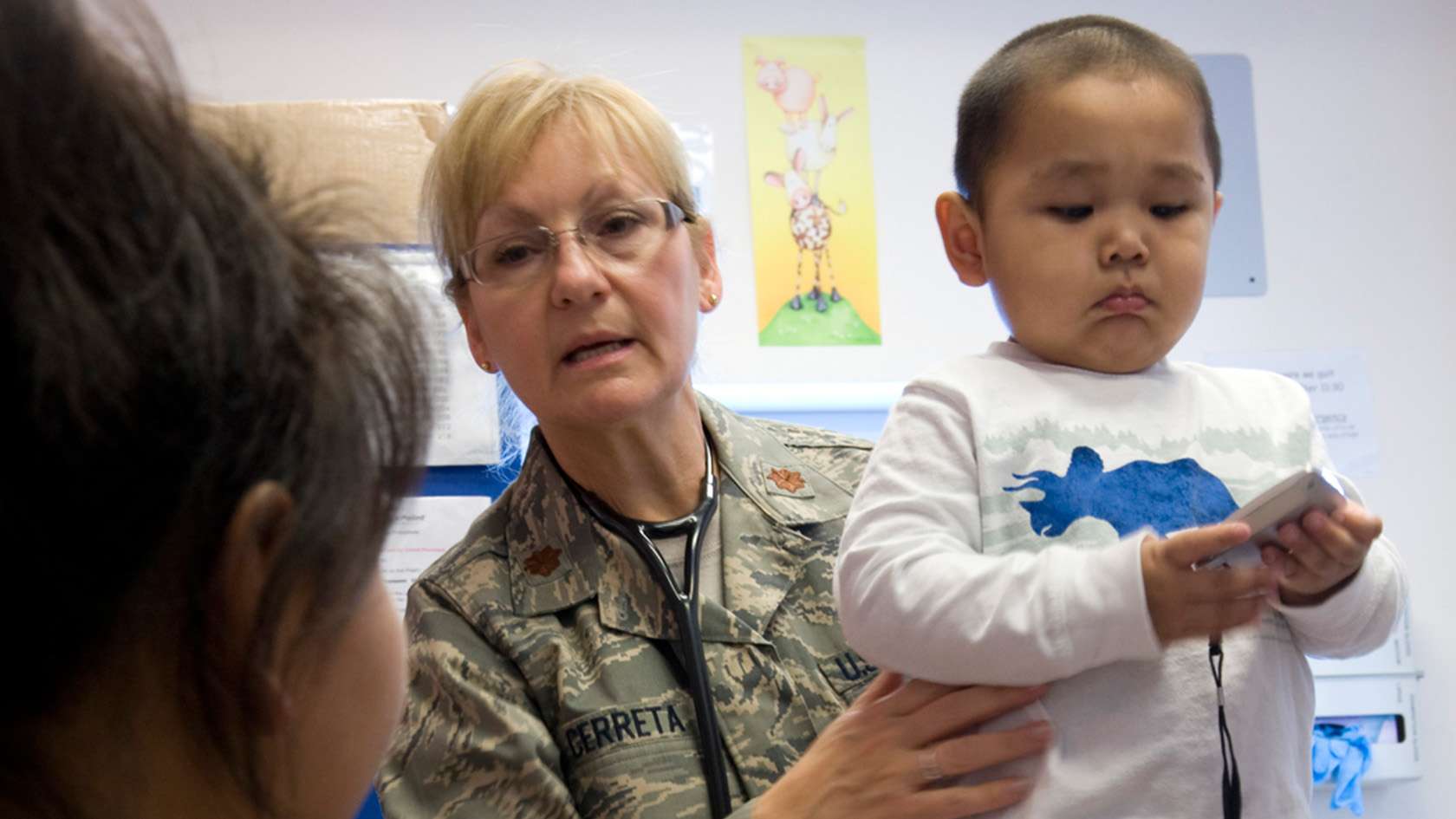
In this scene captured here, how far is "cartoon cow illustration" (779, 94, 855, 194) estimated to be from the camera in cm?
297

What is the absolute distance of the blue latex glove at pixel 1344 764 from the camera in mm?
2908

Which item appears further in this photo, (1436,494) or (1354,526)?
(1436,494)

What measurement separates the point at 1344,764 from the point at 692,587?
2083mm

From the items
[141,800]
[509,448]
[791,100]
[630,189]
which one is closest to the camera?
[141,800]

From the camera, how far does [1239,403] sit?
121 cm

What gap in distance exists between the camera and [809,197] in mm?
2961

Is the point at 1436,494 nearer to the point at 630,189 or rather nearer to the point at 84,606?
the point at 630,189

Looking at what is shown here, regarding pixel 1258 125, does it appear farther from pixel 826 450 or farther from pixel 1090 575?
pixel 1090 575

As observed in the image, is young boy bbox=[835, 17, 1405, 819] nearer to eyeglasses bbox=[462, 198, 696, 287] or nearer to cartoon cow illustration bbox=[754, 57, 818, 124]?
eyeglasses bbox=[462, 198, 696, 287]

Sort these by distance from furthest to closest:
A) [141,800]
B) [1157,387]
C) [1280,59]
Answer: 1. [1280,59]
2. [1157,387]
3. [141,800]

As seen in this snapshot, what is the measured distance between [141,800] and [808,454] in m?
1.19

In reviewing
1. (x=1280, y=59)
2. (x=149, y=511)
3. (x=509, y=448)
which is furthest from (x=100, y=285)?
(x=1280, y=59)

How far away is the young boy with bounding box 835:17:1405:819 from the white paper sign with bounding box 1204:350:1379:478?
204cm

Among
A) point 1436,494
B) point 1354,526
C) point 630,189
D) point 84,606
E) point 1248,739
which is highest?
point 630,189
